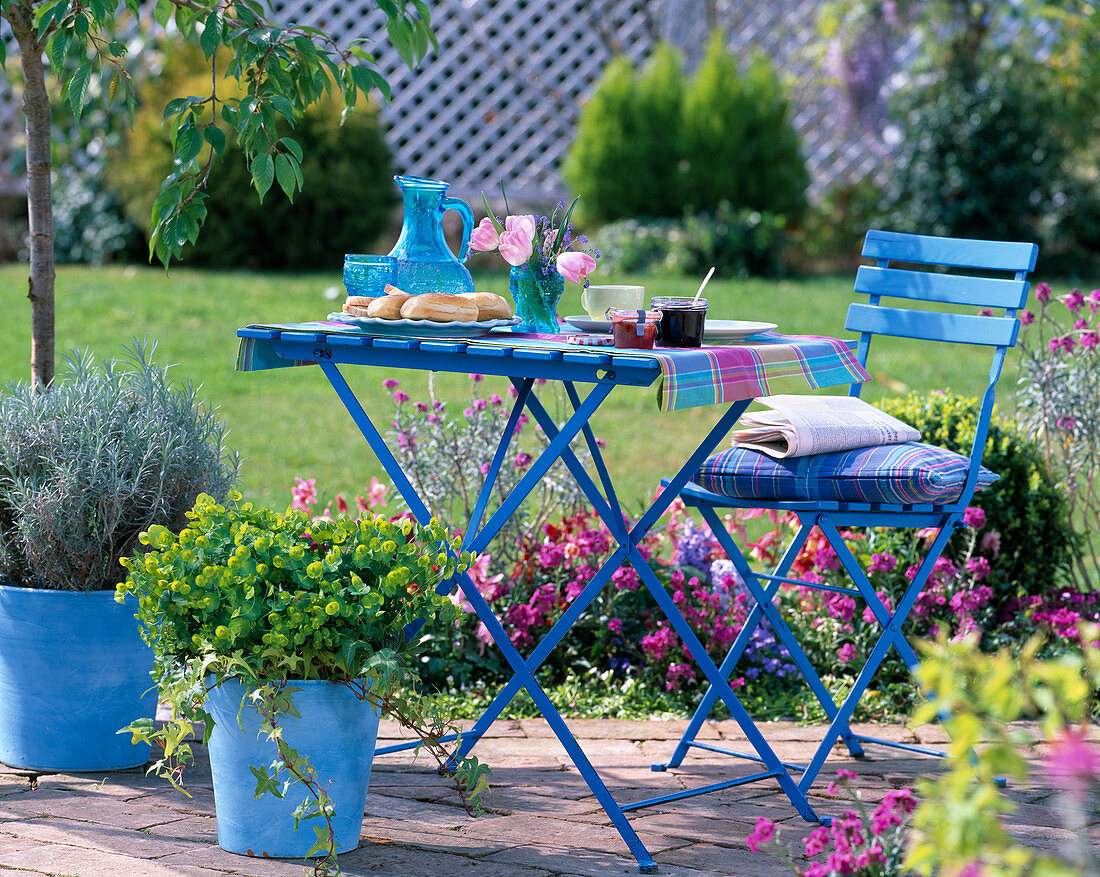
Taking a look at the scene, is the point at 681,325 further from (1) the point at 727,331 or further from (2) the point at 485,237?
(2) the point at 485,237

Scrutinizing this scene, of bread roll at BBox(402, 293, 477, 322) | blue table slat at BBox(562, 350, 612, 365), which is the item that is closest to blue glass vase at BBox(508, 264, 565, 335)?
bread roll at BBox(402, 293, 477, 322)

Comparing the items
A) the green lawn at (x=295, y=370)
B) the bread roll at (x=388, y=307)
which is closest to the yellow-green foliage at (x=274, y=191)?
the green lawn at (x=295, y=370)

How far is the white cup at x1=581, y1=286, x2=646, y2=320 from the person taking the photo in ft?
8.15

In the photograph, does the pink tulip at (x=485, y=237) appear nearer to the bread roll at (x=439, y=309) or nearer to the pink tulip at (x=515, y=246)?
the pink tulip at (x=515, y=246)

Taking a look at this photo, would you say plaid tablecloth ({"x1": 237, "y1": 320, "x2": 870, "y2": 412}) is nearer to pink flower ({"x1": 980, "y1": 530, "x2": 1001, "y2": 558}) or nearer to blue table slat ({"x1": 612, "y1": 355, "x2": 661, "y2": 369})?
blue table slat ({"x1": 612, "y1": 355, "x2": 661, "y2": 369})

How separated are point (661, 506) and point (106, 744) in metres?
1.25

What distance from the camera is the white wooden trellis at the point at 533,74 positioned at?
406 inches

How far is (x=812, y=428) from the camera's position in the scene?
2.60 m

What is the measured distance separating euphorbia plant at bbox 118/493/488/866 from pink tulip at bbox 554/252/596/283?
540 mm

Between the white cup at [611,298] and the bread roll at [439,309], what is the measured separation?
0.23m

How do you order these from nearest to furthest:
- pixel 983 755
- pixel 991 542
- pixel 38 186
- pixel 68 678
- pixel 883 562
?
pixel 983 755 < pixel 68 678 < pixel 38 186 < pixel 883 562 < pixel 991 542

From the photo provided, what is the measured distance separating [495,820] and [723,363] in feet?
3.23

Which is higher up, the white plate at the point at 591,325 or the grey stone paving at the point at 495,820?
the white plate at the point at 591,325

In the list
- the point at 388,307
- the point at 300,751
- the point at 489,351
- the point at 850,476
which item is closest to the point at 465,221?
the point at 388,307
